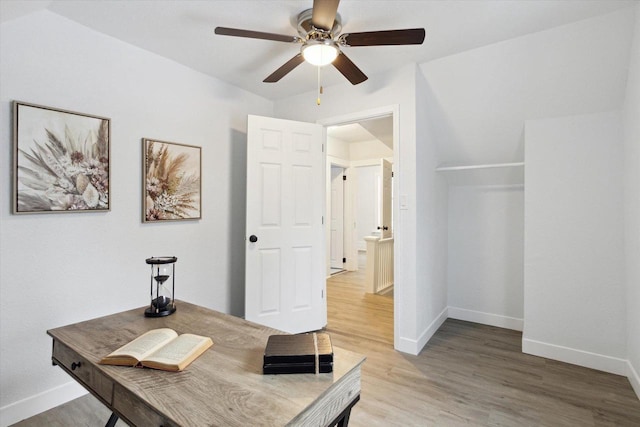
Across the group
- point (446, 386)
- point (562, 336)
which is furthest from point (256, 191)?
point (562, 336)

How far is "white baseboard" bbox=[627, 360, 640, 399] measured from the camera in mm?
2088

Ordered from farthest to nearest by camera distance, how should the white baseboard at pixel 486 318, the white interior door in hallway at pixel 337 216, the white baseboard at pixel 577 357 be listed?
the white interior door in hallway at pixel 337 216 < the white baseboard at pixel 486 318 < the white baseboard at pixel 577 357

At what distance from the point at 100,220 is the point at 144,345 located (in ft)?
4.70

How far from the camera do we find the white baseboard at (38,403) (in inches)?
71.0

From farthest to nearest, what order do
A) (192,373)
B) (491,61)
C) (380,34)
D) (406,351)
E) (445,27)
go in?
(406,351), (491,61), (445,27), (380,34), (192,373)

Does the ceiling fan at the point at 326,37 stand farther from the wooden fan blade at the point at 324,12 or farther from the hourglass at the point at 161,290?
the hourglass at the point at 161,290

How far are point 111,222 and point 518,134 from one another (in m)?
3.49

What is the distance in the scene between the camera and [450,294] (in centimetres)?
371

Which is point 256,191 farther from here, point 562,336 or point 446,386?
point 562,336

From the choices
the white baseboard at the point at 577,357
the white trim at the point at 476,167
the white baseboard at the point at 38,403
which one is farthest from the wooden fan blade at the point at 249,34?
the white baseboard at the point at 577,357

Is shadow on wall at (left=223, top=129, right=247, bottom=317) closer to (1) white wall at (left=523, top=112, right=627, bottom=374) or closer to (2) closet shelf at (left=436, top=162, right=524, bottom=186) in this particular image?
(2) closet shelf at (left=436, top=162, right=524, bottom=186)

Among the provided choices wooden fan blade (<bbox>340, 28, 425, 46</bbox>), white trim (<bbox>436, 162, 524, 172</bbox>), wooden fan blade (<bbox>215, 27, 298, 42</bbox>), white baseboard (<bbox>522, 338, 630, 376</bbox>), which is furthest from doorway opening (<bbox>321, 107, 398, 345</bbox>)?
wooden fan blade (<bbox>215, 27, 298, 42</bbox>)

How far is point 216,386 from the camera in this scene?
98 cm

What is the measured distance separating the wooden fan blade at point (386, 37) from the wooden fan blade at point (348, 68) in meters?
0.13
